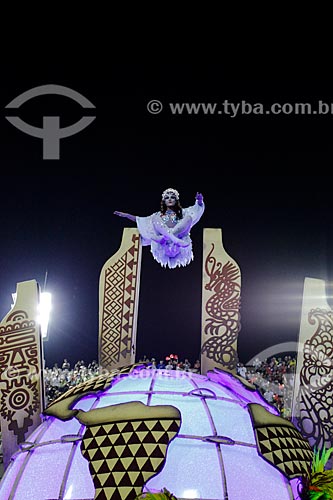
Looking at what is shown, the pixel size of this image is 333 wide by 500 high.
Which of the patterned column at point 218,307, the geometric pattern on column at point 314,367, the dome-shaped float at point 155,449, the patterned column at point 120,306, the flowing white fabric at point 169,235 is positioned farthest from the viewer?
the flowing white fabric at point 169,235

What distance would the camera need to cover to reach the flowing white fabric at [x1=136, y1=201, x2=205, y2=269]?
22.9 feet

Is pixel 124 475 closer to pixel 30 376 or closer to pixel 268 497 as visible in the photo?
pixel 268 497

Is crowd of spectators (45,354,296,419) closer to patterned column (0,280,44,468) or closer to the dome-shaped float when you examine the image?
patterned column (0,280,44,468)

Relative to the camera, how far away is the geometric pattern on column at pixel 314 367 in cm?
480

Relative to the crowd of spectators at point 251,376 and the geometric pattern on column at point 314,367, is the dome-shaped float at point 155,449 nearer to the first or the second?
the geometric pattern on column at point 314,367

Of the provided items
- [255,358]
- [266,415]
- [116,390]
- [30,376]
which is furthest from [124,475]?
[255,358]

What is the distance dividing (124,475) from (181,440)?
493mm

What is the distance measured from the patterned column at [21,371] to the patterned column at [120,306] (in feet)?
4.26

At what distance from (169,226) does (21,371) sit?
333cm

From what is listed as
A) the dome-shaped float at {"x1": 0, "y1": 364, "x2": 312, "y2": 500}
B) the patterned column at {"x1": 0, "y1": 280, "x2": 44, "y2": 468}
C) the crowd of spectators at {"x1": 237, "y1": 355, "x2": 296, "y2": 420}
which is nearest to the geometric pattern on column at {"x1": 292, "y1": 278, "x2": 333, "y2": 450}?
the dome-shaped float at {"x1": 0, "y1": 364, "x2": 312, "y2": 500}

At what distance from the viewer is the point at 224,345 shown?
210 inches

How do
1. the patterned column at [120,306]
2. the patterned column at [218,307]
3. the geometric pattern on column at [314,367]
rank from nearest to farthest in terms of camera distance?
the geometric pattern on column at [314,367]
the patterned column at [218,307]
the patterned column at [120,306]

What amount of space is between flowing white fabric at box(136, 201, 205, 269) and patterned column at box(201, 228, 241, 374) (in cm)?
133

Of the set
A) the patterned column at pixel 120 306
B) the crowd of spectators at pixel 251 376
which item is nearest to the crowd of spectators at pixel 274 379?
the crowd of spectators at pixel 251 376
